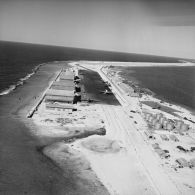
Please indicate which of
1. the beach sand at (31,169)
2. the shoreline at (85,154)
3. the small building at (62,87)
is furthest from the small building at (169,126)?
the small building at (62,87)

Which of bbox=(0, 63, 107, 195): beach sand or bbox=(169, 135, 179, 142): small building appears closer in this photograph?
bbox=(0, 63, 107, 195): beach sand

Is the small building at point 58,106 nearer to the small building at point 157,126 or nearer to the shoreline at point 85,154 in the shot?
the shoreline at point 85,154

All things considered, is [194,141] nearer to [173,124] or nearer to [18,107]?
[173,124]

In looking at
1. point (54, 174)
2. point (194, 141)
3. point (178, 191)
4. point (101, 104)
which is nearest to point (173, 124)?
point (194, 141)

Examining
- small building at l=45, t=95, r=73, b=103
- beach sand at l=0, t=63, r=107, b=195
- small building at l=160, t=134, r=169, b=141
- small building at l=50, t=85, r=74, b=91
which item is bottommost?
beach sand at l=0, t=63, r=107, b=195

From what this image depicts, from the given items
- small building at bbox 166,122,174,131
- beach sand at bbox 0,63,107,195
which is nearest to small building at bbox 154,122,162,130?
small building at bbox 166,122,174,131

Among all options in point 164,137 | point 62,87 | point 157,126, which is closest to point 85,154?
point 164,137

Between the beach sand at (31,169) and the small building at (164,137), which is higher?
the small building at (164,137)

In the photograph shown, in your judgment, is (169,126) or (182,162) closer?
(182,162)

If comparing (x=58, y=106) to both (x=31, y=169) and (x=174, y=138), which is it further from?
(x=174, y=138)

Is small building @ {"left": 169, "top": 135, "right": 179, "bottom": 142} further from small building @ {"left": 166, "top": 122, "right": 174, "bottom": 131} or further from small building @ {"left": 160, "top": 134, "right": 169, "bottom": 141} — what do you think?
small building @ {"left": 166, "top": 122, "right": 174, "bottom": 131}

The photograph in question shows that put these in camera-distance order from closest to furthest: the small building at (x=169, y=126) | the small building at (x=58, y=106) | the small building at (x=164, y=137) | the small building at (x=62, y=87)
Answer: the small building at (x=164, y=137) < the small building at (x=169, y=126) < the small building at (x=58, y=106) < the small building at (x=62, y=87)
